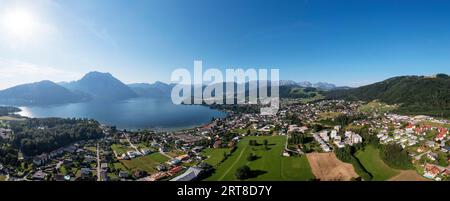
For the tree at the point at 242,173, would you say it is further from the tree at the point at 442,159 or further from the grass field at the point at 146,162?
the tree at the point at 442,159

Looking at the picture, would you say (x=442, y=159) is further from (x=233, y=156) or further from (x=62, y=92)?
(x=62, y=92)

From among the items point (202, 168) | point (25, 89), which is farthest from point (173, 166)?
point (25, 89)

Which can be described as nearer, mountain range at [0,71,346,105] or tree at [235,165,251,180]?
tree at [235,165,251,180]

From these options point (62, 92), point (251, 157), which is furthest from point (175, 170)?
point (62, 92)

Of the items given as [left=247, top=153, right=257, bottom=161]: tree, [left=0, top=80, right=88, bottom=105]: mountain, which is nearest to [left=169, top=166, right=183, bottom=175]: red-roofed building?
[left=247, top=153, right=257, bottom=161]: tree

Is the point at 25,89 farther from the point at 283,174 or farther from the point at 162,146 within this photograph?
the point at 283,174

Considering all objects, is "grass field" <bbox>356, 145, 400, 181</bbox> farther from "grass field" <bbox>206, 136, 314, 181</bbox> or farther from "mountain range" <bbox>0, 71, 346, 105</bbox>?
"mountain range" <bbox>0, 71, 346, 105</bbox>

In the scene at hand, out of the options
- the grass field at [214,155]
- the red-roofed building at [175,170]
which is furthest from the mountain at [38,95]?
the red-roofed building at [175,170]
